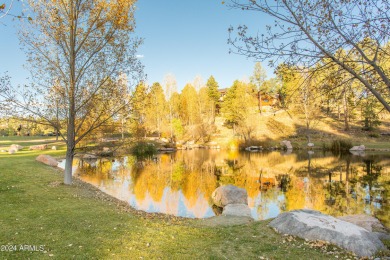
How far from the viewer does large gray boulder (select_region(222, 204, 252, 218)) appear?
12039 millimetres

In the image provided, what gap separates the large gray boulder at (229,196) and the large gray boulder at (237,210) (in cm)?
59

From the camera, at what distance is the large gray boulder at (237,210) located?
12039 mm

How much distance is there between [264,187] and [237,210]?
22.7 feet

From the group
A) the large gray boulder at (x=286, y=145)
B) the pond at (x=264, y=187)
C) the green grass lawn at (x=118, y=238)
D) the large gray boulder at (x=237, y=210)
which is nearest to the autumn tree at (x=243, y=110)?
the large gray boulder at (x=286, y=145)

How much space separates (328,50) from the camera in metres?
6.17

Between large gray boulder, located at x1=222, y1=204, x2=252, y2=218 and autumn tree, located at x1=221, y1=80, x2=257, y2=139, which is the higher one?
autumn tree, located at x1=221, y1=80, x2=257, y2=139

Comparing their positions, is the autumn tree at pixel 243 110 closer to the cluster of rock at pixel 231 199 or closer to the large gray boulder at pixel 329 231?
the cluster of rock at pixel 231 199

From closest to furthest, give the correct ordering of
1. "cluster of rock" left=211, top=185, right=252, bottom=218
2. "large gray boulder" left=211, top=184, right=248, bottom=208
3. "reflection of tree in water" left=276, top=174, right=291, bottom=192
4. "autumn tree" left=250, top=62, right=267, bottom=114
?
"cluster of rock" left=211, top=185, right=252, bottom=218 < "large gray boulder" left=211, top=184, right=248, bottom=208 < "reflection of tree in water" left=276, top=174, right=291, bottom=192 < "autumn tree" left=250, top=62, right=267, bottom=114

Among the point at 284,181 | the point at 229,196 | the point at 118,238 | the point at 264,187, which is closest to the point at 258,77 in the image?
the point at 284,181

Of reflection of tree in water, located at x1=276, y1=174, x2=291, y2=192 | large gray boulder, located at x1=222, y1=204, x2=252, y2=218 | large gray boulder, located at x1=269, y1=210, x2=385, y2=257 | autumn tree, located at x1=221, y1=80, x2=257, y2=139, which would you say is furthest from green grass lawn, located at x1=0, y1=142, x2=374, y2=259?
autumn tree, located at x1=221, y1=80, x2=257, y2=139

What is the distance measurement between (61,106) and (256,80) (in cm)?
6130

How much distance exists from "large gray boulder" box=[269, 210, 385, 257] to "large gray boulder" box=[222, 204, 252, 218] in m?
3.57

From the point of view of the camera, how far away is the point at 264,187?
18.9 metres

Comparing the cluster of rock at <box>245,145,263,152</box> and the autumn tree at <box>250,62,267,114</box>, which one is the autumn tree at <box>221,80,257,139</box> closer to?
the cluster of rock at <box>245,145,263,152</box>
